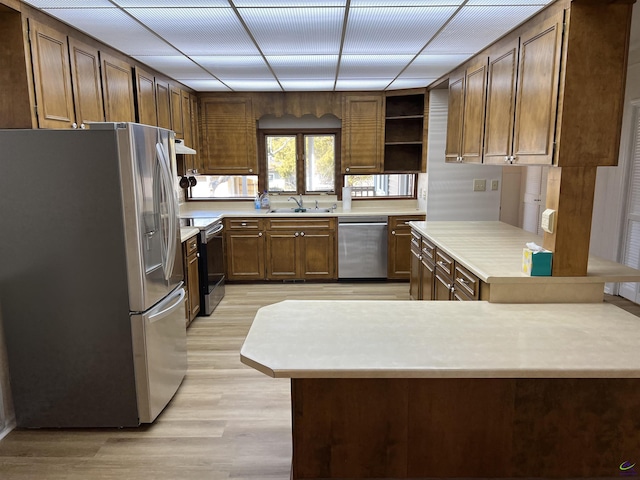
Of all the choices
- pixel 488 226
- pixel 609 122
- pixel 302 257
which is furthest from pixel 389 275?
pixel 609 122

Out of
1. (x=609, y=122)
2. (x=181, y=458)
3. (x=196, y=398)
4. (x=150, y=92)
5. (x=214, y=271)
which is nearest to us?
(x=609, y=122)

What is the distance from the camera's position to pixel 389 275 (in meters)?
5.32

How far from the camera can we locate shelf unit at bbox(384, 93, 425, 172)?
17.8 feet

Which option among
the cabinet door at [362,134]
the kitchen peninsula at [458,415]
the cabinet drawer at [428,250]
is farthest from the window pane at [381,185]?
the kitchen peninsula at [458,415]

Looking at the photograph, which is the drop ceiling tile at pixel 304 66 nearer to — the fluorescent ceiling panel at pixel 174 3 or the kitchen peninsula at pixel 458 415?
the fluorescent ceiling panel at pixel 174 3

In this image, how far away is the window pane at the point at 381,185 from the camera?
5781mm

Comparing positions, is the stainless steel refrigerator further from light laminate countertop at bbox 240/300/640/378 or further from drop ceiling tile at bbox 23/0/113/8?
light laminate countertop at bbox 240/300/640/378

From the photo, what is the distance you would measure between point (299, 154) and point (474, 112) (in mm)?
2709

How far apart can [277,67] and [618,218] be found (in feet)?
12.4

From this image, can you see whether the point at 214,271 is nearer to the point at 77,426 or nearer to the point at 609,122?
the point at 77,426

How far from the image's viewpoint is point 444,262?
3.22m

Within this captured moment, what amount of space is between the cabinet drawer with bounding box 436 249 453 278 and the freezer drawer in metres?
1.81

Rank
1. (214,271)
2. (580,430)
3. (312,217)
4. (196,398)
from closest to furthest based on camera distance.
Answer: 1. (580,430)
2. (196,398)
3. (214,271)
4. (312,217)

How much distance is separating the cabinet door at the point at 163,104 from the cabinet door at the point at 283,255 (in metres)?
1.70
